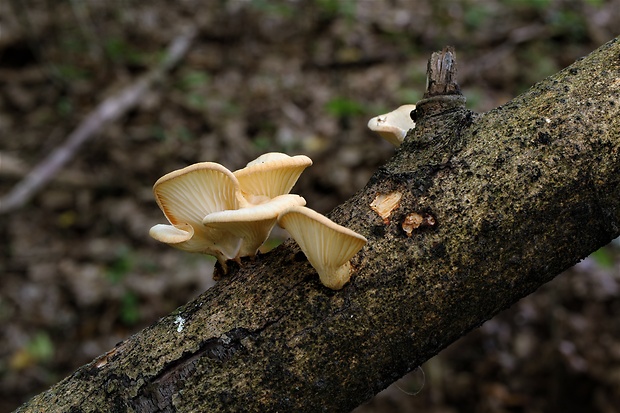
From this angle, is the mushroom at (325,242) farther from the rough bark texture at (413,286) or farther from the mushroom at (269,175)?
the mushroom at (269,175)

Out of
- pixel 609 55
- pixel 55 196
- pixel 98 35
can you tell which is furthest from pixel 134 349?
pixel 98 35

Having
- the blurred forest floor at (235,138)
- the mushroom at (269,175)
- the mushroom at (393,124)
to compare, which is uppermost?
the mushroom at (269,175)

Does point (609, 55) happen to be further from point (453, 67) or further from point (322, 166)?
point (322, 166)

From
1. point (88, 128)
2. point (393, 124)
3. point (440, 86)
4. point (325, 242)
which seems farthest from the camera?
point (88, 128)

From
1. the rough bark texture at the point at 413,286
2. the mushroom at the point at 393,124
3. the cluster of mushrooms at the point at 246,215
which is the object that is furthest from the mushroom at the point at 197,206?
the mushroom at the point at 393,124

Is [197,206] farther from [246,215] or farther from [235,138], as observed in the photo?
[235,138]

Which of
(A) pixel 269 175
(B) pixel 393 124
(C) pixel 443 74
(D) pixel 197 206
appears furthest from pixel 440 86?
(D) pixel 197 206
